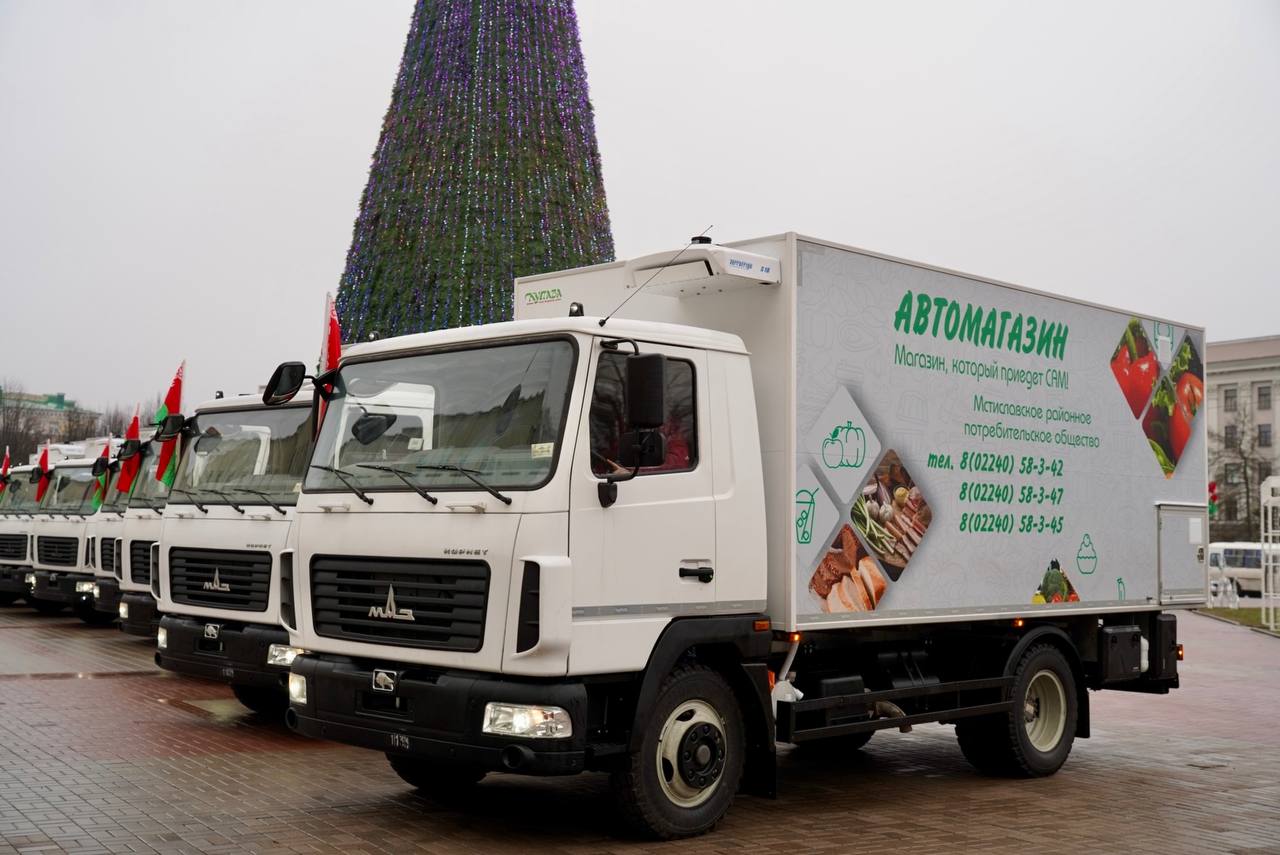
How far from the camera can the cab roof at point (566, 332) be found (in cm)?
664

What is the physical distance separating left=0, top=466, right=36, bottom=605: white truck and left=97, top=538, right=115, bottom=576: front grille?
3.48 meters

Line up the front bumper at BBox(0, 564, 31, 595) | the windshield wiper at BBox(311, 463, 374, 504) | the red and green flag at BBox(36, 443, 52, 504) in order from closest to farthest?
the windshield wiper at BBox(311, 463, 374, 504)
the red and green flag at BBox(36, 443, 52, 504)
the front bumper at BBox(0, 564, 31, 595)

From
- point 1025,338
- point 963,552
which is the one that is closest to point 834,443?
point 963,552

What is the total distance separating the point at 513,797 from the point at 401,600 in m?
2.16

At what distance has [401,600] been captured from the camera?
6672 millimetres

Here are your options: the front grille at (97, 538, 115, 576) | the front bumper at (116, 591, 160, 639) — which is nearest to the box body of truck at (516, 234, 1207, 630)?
the front bumper at (116, 591, 160, 639)

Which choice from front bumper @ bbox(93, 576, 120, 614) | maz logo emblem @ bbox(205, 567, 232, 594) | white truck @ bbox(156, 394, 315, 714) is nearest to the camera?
white truck @ bbox(156, 394, 315, 714)

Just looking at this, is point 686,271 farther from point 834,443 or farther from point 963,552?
point 963,552

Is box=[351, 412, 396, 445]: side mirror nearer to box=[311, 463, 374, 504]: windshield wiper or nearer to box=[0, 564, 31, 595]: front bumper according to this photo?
box=[311, 463, 374, 504]: windshield wiper

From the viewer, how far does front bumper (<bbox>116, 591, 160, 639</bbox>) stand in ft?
38.8

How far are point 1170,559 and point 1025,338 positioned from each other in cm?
252

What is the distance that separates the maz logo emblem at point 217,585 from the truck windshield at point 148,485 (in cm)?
333

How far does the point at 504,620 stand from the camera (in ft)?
20.4

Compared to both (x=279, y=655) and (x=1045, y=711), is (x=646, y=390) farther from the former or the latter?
(x=1045, y=711)
